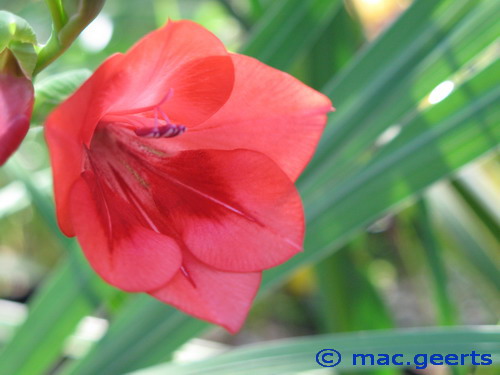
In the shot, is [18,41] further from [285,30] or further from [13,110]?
[285,30]

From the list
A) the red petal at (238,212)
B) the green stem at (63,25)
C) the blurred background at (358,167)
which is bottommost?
the red petal at (238,212)

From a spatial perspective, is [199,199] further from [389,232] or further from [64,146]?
[389,232]

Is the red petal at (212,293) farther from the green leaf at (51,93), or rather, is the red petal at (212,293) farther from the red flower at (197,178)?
the green leaf at (51,93)

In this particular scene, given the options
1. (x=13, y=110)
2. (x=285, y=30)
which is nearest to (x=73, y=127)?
(x=13, y=110)

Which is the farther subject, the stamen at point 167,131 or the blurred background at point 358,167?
the blurred background at point 358,167

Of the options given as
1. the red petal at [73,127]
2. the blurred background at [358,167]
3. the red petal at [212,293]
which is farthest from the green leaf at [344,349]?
the red petal at [73,127]

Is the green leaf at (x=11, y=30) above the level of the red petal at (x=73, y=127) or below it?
above

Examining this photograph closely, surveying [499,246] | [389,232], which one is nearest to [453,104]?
[499,246]
